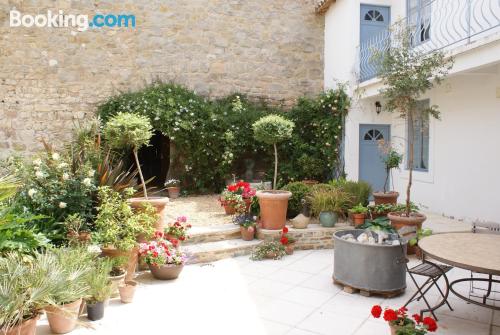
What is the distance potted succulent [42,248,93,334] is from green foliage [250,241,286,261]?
254 cm

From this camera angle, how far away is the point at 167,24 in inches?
395

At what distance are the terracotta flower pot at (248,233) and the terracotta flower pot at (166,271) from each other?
1.50 meters

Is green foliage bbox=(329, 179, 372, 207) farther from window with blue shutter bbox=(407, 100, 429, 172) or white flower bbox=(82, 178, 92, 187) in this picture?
white flower bbox=(82, 178, 92, 187)

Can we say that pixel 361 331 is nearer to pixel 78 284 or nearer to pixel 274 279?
pixel 274 279

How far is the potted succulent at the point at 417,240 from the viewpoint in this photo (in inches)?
190

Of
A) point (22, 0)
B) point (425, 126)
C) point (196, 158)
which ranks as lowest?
point (196, 158)

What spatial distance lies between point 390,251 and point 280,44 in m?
8.00

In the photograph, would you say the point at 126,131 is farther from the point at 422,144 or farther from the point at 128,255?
the point at 422,144

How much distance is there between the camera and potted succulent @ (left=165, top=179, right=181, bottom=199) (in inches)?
374

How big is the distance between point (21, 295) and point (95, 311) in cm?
83

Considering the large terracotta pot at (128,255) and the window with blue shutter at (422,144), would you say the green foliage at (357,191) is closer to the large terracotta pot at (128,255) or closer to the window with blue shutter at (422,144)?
the window with blue shutter at (422,144)

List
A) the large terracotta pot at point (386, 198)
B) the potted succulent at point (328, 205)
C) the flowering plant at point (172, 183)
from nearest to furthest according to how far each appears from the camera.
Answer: the potted succulent at point (328, 205) < the large terracotta pot at point (386, 198) < the flowering plant at point (172, 183)

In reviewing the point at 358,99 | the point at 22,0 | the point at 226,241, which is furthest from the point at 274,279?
the point at 22,0

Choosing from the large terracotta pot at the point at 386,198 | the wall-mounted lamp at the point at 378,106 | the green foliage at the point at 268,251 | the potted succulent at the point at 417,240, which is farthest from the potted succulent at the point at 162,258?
the wall-mounted lamp at the point at 378,106
